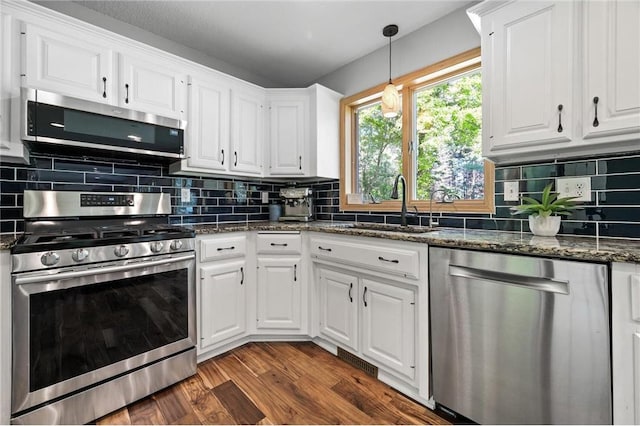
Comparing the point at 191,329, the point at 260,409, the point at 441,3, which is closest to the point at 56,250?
the point at 191,329

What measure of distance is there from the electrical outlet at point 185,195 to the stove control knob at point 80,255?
40.1 inches

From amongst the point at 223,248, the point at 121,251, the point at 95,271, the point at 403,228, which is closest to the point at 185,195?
the point at 223,248

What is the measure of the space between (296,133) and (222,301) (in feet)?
5.28

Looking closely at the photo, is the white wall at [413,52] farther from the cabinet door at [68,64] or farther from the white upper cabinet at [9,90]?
the white upper cabinet at [9,90]

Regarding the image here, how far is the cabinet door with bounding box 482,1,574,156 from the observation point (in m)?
1.34

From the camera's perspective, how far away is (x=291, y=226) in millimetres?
2227

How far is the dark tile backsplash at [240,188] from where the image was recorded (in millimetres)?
1413

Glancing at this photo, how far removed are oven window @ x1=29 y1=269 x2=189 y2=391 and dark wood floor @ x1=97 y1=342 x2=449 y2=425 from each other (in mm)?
318

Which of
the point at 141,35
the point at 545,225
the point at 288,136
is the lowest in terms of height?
the point at 545,225

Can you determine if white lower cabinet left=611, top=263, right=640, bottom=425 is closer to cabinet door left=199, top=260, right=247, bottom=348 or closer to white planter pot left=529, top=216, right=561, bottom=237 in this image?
white planter pot left=529, top=216, right=561, bottom=237

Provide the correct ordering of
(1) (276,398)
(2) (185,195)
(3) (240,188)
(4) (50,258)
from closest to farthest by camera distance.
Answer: (4) (50,258) → (1) (276,398) → (2) (185,195) → (3) (240,188)

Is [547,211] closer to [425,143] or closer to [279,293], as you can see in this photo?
[425,143]

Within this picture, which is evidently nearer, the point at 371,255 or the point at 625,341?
the point at 625,341

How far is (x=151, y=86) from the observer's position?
1.96 metres
